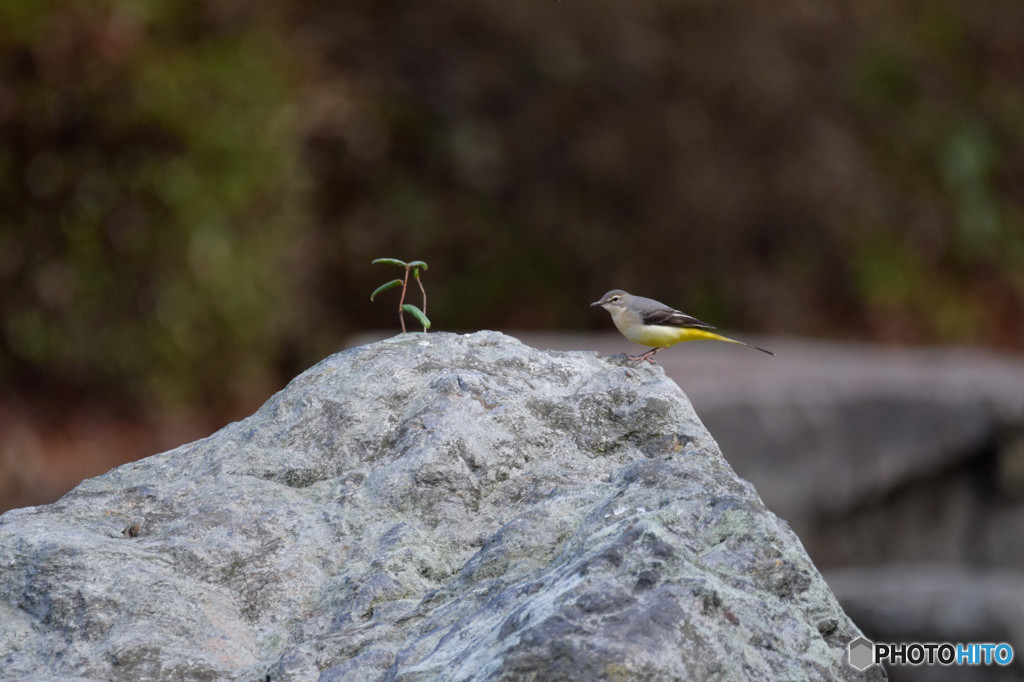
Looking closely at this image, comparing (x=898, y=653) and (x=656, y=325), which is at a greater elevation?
(x=656, y=325)

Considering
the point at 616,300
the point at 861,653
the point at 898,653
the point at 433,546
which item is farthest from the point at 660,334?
the point at 861,653

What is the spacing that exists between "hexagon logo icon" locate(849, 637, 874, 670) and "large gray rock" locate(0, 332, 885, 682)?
0.6 inches

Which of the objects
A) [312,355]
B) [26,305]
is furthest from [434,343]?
[312,355]

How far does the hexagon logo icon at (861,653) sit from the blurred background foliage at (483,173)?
831 cm

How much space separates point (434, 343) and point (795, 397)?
6.56m

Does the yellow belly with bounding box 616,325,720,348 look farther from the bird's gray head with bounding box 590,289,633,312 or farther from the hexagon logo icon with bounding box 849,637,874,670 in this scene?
the hexagon logo icon with bounding box 849,637,874,670

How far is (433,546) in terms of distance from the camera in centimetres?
237

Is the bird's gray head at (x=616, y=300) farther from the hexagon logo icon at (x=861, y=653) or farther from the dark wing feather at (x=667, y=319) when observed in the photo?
the hexagon logo icon at (x=861, y=653)

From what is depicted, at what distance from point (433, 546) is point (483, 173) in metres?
13.0

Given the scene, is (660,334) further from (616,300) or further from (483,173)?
(483,173)

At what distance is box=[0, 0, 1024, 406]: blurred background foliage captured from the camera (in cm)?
946

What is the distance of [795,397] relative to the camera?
29.5 feet

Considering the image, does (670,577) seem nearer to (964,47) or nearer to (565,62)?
(565,62)

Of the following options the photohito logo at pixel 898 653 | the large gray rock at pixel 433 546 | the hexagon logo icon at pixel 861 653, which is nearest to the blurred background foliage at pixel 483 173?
the photohito logo at pixel 898 653
